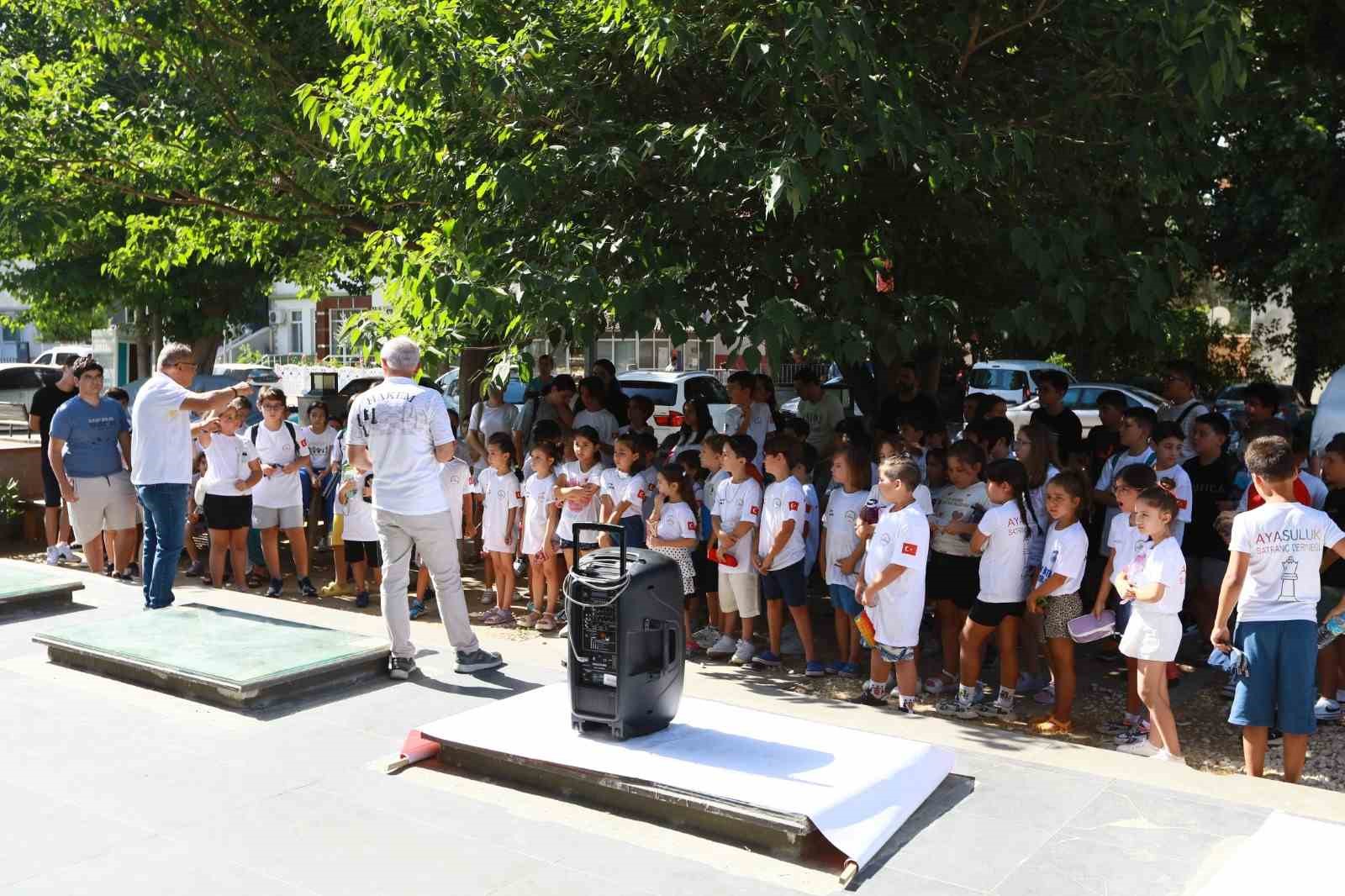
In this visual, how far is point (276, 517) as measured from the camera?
1021cm

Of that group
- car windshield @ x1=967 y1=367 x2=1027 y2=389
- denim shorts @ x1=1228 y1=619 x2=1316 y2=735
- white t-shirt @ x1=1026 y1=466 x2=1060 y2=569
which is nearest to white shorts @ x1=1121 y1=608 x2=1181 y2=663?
denim shorts @ x1=1228 y1=619 x2=1316 y2=735

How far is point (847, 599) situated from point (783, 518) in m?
0.68

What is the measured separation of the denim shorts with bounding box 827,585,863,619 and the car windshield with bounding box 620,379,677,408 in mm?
11915

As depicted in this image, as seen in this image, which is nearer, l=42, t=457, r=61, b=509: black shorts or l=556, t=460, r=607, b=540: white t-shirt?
l=556, t=460, r=607, b=540: white t-shirt

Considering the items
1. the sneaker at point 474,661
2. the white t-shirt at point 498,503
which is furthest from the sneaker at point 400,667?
the white t-shirt at point 498,503

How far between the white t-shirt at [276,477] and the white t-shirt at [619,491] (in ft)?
9.64

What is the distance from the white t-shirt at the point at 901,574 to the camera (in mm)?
6801

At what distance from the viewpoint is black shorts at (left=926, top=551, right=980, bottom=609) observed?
24.9 ft

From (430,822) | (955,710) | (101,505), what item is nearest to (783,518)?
(955,710)

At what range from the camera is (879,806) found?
4727 millimetres

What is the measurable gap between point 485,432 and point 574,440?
2982mm

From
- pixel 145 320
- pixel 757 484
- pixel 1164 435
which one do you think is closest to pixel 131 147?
pixel 757 484

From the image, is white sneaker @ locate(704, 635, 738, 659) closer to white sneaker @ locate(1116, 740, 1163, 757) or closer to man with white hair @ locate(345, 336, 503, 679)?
man with white hair @ locate(345, 336, 503, 679)

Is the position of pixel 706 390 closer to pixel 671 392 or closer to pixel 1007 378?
pixel 671 392
